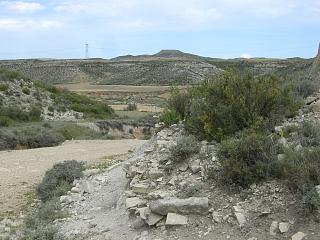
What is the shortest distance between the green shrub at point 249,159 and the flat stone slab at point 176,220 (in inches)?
39.9

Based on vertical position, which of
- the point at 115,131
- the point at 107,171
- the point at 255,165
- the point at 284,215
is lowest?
the point at 115,131

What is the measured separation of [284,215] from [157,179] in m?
2.83

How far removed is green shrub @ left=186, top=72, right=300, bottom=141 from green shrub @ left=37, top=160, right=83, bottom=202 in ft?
11.0

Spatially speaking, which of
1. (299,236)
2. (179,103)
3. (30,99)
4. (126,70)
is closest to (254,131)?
(299,236)

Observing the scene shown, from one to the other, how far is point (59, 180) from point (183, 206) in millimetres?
5627

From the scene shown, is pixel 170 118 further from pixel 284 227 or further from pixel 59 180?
pixel 284 227

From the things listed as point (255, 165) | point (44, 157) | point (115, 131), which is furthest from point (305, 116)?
point (115, 131)

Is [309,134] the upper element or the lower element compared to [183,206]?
upper

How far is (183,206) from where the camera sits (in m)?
7.58

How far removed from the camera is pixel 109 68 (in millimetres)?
121812

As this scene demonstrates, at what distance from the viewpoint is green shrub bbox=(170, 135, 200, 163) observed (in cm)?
931

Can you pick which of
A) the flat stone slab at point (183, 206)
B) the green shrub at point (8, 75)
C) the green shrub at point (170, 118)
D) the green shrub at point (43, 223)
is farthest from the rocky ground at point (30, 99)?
the flat stone slab at point (183, 206)

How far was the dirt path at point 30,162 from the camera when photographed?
40.5 ft

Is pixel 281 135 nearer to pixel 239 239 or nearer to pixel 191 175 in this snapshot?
pixel 191 175
